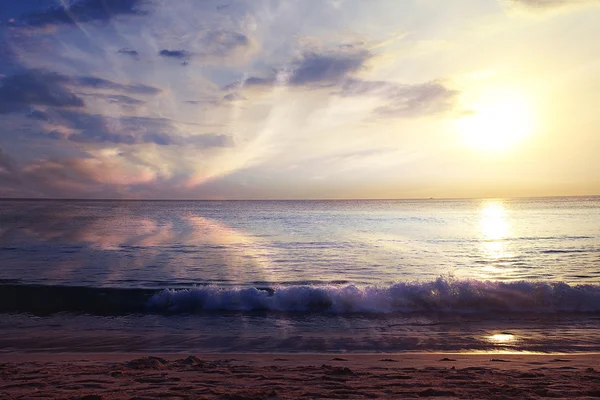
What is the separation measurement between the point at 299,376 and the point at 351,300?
7761mm

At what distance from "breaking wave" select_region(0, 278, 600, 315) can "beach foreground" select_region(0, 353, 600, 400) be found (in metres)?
5.23

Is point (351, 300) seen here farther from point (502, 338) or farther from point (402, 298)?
point (502, 338)

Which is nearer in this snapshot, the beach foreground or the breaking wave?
the beach foreground

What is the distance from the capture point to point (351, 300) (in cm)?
1498

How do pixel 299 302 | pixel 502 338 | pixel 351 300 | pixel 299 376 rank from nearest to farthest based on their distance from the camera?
pixel 299 376
pixel 502 338
pixel 351 300
pixel 299 302

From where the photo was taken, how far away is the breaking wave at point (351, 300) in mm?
14641

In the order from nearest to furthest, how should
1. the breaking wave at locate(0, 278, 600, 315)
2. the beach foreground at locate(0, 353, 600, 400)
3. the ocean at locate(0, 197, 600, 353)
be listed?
the beach foreground at locate(0, 353, 600, 400) → the ocean at locate(0, 197, 600, 353) → the breaking wave at locate(0, 278, 600, 315)

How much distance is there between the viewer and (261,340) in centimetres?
1098

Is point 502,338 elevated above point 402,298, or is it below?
below

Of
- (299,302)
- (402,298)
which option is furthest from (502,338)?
(299,302)

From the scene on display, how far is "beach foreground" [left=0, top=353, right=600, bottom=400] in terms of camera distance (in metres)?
6.43

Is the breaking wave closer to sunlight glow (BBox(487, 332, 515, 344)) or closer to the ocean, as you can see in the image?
the ocean

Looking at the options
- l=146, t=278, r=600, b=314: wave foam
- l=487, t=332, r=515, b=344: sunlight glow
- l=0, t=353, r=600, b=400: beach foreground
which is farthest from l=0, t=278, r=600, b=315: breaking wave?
l=0, t=353, r=600, b=400: beach foreground

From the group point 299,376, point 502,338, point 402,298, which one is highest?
point 299,376
